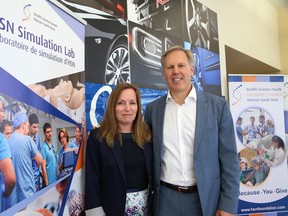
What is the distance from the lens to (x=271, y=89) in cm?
440

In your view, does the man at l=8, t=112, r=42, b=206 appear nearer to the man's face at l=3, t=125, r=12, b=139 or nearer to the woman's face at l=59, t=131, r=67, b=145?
the man's face at l=3, t=125, r=12, b=139

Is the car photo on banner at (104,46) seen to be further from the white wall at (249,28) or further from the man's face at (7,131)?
the white wall at (249,28)

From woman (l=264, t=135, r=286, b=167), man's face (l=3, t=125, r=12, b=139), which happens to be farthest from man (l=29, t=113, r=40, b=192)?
woman (l=264, t=135, r=286, b=167)

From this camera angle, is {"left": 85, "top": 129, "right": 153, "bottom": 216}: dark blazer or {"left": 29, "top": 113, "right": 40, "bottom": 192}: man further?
{"left": 85, "top": 129, "right": 153, "bottom": 216}: dark blazer

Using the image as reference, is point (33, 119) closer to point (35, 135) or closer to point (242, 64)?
point (35, 135)

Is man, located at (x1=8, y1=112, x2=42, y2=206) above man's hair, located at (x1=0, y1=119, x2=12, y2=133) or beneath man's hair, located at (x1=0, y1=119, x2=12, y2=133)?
beneath

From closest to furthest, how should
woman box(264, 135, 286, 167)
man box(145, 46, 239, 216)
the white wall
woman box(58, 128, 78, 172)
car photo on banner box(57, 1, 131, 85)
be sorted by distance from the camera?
woman box(58, 128, 78, 172)
man box(145, 46, 239, 216)
car photo on banner box(57, 1, 131, 85)
woman box(264, 135, 286, 167)
the white wall

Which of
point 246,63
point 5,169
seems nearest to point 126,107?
point 5,169

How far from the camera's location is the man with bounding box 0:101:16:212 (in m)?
1.22

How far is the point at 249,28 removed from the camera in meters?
5.70

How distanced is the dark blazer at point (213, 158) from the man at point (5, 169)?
0.89 metres

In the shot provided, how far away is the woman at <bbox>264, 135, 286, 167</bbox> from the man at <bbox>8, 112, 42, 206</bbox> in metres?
3.70

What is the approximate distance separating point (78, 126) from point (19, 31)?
2.39 ft

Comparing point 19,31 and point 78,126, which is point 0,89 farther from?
point 78,126
